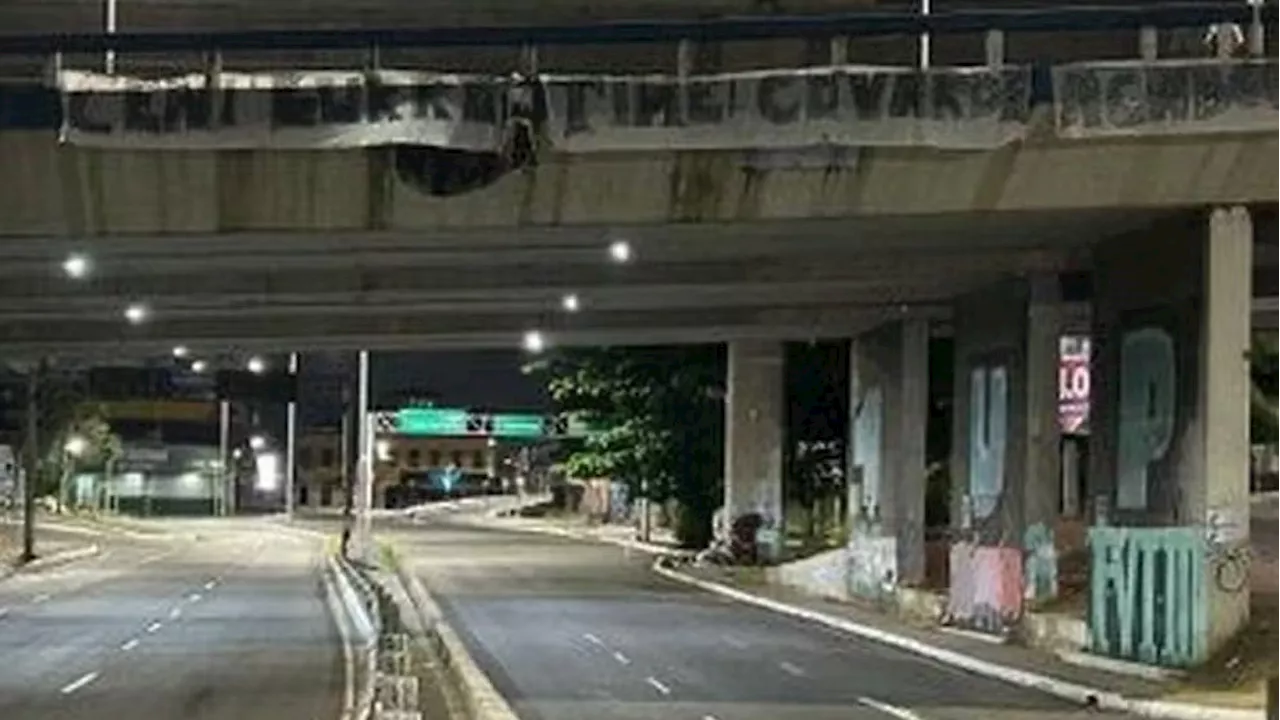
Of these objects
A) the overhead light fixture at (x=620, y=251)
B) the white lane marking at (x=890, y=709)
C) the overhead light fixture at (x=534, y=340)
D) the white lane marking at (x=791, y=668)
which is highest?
the overhead light fixture at (x=620, y=251)

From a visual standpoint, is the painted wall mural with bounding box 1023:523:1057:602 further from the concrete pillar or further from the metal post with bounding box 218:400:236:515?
the metal post with bounding box 218:400:236:515

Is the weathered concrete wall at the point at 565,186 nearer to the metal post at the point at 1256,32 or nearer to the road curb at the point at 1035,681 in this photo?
the metal post at the point at 1256,32

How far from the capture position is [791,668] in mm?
34625

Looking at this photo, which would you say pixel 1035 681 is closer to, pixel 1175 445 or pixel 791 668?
pixel 1175 445

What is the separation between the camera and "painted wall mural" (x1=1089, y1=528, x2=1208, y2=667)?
28.8 metres

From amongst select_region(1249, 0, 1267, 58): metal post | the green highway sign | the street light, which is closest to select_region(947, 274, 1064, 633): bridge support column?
select_region(1249, 0, 1267, 58): metal post

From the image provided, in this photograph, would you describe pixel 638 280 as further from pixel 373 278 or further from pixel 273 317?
pixel 273 317

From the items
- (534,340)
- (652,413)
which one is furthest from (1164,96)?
(652,413)

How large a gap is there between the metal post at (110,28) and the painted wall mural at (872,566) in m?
27.9

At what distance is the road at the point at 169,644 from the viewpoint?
2641cm

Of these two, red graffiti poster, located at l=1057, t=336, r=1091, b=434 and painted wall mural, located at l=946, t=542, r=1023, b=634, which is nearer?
painted wall mural, located at l=946, t=542, r=1023, b=634

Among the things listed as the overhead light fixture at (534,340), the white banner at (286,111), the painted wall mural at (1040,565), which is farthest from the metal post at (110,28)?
the overhead light fixture at (534,340)

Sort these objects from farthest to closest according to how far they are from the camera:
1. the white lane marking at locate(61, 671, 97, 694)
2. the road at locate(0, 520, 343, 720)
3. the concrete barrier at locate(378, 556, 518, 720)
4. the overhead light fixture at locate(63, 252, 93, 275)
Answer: the overhead light fixture at locate(63, 252, 93, 275), the white lane marking at locate(61, 671, 97, 694), the road at locate(0, 520, 343, 720), the concrete barrier at locate(378, 556, 518, 720)

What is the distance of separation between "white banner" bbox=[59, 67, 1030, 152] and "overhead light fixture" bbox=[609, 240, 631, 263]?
6.06 metres
